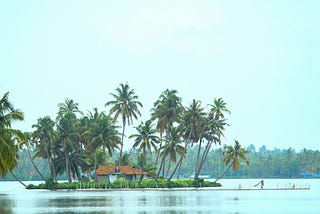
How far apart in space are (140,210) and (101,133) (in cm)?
5166

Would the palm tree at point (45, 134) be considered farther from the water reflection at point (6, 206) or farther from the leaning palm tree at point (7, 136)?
the leaning palm tree at point (7, 136)

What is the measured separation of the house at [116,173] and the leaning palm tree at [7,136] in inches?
2447

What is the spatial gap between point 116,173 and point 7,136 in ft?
218

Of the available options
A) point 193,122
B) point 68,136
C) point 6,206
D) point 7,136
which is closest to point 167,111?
point 193,122

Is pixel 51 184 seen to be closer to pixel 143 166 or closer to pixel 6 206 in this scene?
pixel 143 166

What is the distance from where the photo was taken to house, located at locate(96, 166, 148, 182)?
112 metres

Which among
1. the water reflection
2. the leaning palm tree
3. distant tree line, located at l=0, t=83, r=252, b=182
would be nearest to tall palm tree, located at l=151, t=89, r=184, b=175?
distant tree line, located at l=0, t=83, r=252, b=182

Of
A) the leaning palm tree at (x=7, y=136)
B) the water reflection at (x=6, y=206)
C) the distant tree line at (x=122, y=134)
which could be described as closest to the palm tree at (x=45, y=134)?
the distant tree line at (x=122, y=134)

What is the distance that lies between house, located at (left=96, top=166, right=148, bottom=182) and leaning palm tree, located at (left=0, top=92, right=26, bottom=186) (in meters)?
62.1

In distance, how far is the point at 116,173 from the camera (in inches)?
4424

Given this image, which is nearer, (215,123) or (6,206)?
(6,206)

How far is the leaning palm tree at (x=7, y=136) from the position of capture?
148 ft

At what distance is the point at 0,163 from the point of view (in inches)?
1763

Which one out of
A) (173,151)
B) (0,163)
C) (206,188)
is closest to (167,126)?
(173,151)
